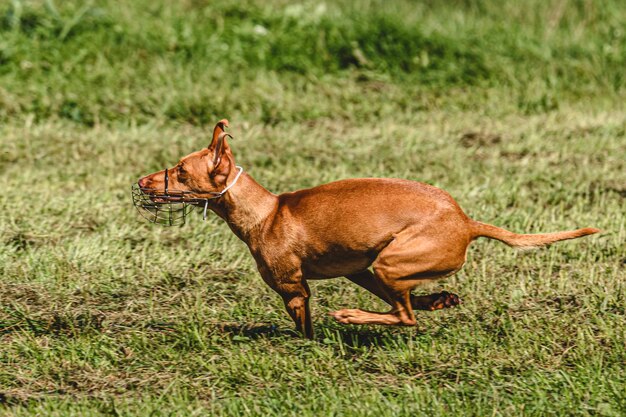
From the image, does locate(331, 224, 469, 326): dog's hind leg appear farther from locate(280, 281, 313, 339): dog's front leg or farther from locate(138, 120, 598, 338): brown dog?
locate(280, 281, 313, 339): dog's front leg

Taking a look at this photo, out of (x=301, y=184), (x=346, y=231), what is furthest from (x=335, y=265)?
(x=301, y=184)

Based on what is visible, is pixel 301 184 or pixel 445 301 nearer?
pixel 445 301

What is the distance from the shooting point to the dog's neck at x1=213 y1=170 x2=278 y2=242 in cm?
474

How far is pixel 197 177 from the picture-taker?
467cm

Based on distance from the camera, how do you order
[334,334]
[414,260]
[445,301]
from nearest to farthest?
1. [414,260]
2. [445,301]
3. [334,334]

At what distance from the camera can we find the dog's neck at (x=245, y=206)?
474 cm

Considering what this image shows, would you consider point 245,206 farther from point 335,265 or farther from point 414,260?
point 414,260

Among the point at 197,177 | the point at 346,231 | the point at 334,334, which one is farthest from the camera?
the point at 334,334

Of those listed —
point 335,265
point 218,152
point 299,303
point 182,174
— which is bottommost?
point 299,303

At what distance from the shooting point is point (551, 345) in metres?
4.73

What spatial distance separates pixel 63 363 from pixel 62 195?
2486 mm

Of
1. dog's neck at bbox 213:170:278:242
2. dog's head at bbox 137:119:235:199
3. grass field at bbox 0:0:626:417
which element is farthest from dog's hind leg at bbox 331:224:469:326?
dog's head at bbox 137:119:235:199

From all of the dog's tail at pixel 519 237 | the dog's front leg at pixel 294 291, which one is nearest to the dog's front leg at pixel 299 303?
the dog's front leg at pixel 294 291

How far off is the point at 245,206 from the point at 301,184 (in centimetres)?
241
